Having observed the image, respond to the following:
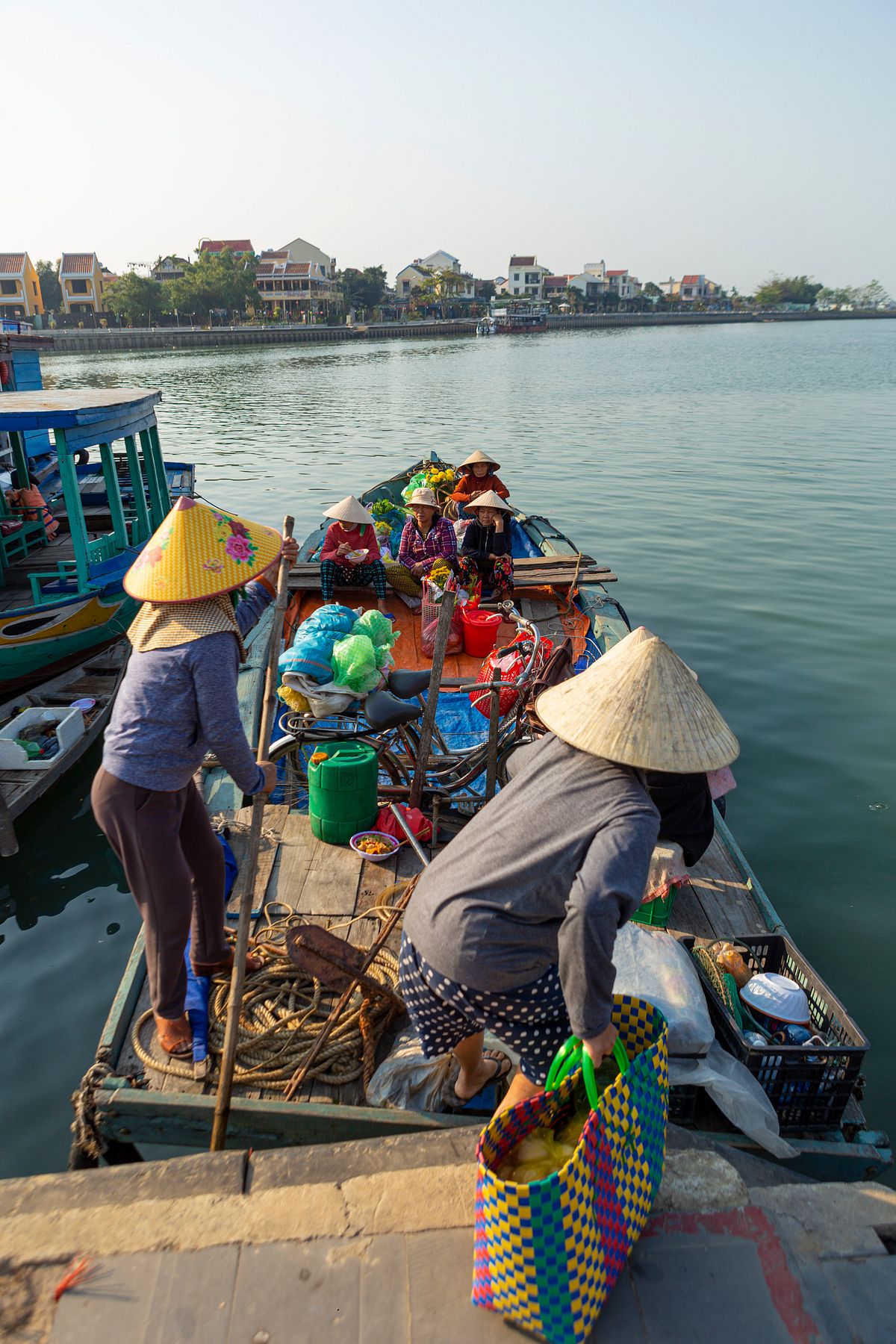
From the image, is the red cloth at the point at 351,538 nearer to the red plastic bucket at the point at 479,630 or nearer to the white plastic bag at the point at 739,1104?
the red plastic bucket at the point at 479,630

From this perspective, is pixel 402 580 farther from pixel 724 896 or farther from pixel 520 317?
pixel 520 317

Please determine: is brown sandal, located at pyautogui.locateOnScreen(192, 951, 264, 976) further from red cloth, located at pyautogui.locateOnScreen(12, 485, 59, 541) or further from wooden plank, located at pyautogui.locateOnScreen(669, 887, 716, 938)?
red cloth, located at pyautogui.locateOnScreen(12, 485, 59, 541)

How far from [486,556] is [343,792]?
367 centimetres

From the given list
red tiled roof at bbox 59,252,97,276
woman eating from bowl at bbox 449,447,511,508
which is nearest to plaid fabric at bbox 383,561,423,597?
woman eating from bowl at bbox 449,447,511,508

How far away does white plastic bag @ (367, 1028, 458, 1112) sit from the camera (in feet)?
9.68

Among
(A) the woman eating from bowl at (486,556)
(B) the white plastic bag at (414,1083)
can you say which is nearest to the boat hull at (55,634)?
(A) the woman eating from bowl at (486,556)

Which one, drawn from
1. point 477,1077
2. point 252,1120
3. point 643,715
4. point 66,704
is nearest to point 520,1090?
point 477,1077

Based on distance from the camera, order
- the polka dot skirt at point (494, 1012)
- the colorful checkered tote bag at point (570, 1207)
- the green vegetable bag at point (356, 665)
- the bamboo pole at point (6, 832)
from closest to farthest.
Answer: the colorful checkered tote bag at point (570, 1207)
the polka dot skirt at point (494, 1012)
the green vegetable bag at point (356, 665)
the bamboo pole at point (6, 832)

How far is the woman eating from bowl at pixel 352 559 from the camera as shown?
7.55m

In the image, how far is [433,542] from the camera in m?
7.66

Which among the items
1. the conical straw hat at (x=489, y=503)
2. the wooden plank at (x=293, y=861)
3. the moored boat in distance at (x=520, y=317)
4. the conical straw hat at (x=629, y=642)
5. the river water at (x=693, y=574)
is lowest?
the river water at (x=693, y=574)

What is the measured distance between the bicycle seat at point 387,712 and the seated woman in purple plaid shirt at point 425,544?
3.30 m

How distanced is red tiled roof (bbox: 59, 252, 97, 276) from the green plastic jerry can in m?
88.4

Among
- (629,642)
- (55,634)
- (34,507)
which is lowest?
(55,634)
